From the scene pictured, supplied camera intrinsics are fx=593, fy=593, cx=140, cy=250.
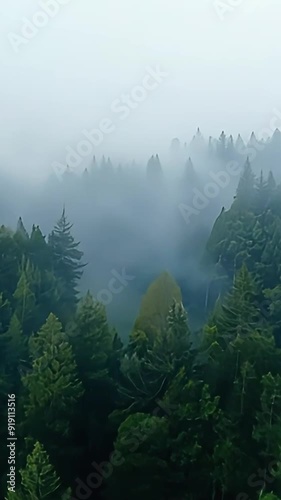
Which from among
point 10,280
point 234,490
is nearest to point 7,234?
point 10,280

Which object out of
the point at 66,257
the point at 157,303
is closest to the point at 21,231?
the point at 66,257

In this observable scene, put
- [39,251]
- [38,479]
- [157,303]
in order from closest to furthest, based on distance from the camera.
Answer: [38,479] → [157,303] → [39,251]

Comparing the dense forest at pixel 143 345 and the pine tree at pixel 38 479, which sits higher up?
the dense forest at pixel 143 345

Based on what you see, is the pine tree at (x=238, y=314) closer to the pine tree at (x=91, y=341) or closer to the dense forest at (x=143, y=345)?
the dense forest at (x=143, y=345)

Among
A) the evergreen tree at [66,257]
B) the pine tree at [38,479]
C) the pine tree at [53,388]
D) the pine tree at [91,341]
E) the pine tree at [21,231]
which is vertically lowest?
the pine tree at [38,479]

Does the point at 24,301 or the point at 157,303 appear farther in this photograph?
the point at 157,303

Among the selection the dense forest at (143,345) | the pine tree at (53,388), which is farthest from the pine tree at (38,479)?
the pine tree at (53,388)

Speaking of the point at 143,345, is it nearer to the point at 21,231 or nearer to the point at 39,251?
the point at 39,251

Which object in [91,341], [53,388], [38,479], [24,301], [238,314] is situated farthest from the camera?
[24,301]

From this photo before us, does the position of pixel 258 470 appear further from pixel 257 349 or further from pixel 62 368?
pixel 62 368

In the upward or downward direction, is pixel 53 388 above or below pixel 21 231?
below
